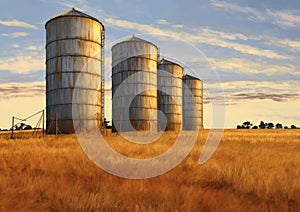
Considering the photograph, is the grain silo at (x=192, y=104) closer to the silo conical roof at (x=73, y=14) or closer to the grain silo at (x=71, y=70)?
the grain silo at (x=71, y=70)

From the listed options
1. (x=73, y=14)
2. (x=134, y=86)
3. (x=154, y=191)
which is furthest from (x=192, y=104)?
(x=154, y=191)

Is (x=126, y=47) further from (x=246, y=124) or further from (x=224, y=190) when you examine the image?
(x=246, y=124)

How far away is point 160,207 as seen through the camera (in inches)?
160

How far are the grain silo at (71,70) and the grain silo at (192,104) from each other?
2495 centimetres

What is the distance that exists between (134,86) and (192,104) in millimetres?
19820

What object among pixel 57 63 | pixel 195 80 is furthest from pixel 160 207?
pixel 195 80

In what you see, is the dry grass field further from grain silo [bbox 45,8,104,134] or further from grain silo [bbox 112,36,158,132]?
grain silo [bbox 112,36,158,132]

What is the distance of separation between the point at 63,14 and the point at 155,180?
22413mm

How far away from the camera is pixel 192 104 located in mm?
49031

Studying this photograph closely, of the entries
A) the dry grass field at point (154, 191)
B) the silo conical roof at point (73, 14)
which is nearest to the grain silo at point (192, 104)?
the silo conical roof at point (73, 14)

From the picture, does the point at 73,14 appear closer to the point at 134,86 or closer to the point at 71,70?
the point at 71,70

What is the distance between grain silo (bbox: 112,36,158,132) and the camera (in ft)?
103

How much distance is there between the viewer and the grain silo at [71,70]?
24.0m

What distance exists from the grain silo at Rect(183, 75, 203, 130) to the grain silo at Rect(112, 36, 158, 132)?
16019 millimetres
